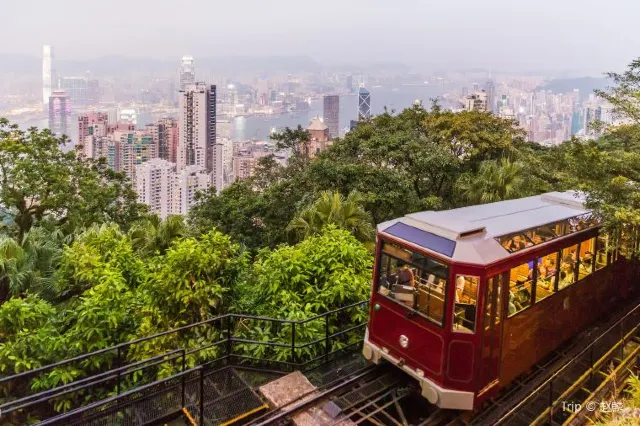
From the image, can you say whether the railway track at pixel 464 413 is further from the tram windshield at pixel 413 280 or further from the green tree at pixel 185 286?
the green tree at pixel 185 286

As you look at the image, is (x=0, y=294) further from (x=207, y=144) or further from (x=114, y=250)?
(x=207, y=144)

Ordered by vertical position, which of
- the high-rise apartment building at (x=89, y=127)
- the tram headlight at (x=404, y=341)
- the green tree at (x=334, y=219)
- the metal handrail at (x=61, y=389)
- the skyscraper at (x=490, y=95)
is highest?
the skyscraper at (x=490, y=95)

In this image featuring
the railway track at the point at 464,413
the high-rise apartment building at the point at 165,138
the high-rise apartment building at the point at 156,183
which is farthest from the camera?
the high-rise apartment building at the point at 165,138

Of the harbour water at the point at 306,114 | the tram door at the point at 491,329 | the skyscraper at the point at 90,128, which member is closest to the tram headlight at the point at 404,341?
the tram door at the point at 491,329

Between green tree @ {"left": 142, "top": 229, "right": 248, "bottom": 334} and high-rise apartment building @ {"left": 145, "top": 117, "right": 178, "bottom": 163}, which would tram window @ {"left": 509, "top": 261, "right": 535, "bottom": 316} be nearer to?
green tree @ {"left": 142, "top": 229, "right": 248, "bottom": 334}

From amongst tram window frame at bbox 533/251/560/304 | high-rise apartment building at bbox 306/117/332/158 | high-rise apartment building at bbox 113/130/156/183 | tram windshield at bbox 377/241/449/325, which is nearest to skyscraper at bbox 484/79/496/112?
high-rise apartment building at bbox 306/117/332/158

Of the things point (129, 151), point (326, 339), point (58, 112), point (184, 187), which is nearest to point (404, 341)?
point (326, 339)
